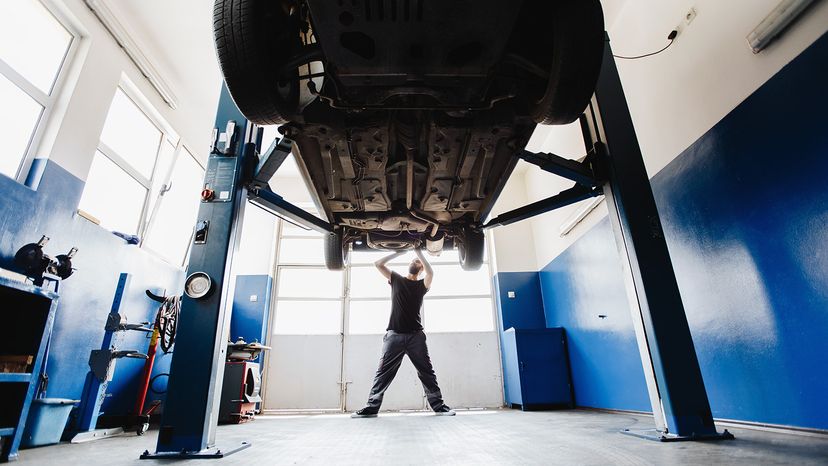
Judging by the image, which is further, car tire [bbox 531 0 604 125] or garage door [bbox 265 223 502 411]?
garage door [bbox 265 223 502 411]

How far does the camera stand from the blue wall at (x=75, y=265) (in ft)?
7.81

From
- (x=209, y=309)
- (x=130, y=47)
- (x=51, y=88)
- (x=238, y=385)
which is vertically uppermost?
(x=130, y=47)

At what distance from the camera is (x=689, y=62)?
236 centimetres

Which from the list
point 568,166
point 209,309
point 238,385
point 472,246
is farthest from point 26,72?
point 568,166

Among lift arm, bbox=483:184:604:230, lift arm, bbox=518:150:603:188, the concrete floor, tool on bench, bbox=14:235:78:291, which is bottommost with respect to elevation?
the concrete floor

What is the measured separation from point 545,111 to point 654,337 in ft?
3.49

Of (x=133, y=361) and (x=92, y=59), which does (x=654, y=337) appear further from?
(x=92, y=59)

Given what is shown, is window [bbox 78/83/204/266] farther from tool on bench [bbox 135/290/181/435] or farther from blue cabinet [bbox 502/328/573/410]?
blue cabinet [bbox 502/328/573/410]

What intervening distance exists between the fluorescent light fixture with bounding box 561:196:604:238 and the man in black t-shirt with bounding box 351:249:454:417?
176 cm

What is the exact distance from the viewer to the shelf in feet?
5.35

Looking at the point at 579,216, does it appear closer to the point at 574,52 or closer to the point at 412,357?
the point at 412,357

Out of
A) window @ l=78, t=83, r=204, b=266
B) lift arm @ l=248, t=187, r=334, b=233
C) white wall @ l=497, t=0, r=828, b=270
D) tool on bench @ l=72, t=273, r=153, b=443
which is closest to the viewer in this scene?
white wall @ l=497, t=0, r=828, b=270

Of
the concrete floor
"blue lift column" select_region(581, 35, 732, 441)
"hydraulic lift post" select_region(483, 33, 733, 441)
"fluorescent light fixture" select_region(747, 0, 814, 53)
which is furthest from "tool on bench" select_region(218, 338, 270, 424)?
"fluorescent light fixture" select_region(747, 0, 814, 53)

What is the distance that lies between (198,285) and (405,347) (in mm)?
2091
